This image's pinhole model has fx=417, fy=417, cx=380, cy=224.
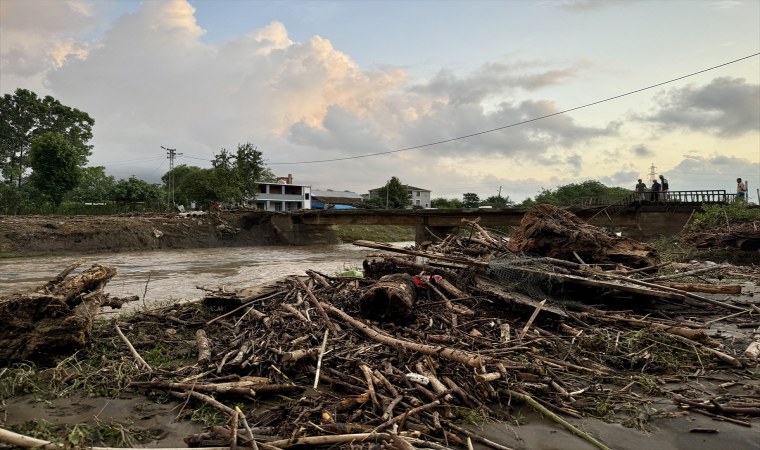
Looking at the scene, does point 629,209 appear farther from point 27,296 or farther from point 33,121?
point 33,121

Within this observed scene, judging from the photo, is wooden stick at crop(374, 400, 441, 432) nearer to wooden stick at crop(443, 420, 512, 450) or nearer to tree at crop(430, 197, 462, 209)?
wooden stick at crop(443, 420, 512, 450)

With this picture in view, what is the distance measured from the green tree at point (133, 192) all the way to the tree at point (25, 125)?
1195 centimetres

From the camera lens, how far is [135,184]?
54.4m

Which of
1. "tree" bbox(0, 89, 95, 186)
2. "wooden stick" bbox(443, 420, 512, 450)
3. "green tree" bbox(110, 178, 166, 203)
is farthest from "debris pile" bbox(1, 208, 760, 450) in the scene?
"tree" bbox(0, 89, 95, 186)

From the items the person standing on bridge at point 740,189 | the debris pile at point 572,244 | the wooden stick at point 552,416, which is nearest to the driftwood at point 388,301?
the wooden stick at point 552,416

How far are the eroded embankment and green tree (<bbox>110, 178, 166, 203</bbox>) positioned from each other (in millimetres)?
15497

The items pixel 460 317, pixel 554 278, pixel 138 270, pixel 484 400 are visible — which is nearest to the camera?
pixel 484 400

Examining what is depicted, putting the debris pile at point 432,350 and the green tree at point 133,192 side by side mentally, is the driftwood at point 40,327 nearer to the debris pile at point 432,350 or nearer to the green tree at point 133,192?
the debris pile at point 432,350

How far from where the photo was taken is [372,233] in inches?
2034

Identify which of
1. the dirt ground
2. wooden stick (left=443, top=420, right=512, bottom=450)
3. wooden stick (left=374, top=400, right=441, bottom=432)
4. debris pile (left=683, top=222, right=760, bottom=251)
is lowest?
the dirt ground

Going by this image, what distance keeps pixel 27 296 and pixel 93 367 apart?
1.38 metres

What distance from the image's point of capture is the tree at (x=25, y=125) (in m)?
58.3

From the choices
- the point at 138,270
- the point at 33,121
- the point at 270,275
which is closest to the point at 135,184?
the point at 33,121

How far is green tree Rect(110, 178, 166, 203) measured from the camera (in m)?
52.1
